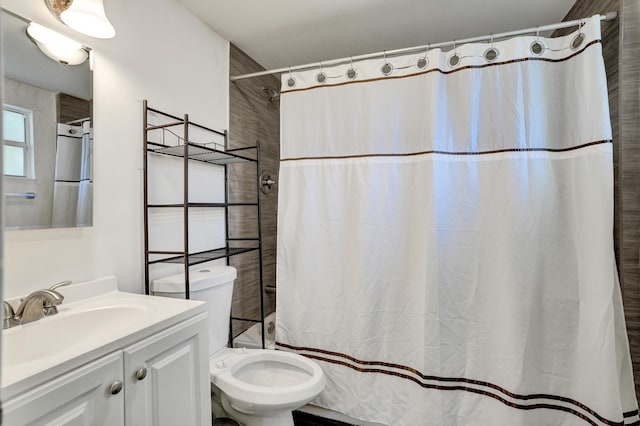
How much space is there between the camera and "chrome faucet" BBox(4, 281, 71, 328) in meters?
1.03

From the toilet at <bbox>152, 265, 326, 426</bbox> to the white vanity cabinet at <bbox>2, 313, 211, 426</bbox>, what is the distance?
0.21 meters

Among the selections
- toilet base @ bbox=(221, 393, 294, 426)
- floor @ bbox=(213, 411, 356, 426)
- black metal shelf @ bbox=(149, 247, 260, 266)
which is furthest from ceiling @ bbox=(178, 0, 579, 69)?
floor @ bbox=(213, 411, 356, 426)

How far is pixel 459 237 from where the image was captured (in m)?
1.59

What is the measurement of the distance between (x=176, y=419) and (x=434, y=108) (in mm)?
1698

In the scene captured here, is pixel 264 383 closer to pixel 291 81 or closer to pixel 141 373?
pixel 141 373

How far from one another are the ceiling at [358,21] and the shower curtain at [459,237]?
1.07 ft

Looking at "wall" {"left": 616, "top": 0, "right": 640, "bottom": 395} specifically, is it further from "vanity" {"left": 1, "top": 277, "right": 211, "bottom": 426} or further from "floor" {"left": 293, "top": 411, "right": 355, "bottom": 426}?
"vanity" {"left": 1, "top": 277, "right": 211, "bottom": 426}

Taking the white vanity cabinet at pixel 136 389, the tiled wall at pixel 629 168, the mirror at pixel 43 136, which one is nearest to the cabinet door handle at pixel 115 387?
the white vanity cabinet at pixel 136 389

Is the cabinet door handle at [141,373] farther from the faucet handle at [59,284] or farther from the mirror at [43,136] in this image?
the mirror at [43,136]

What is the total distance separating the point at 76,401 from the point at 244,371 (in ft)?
2.96

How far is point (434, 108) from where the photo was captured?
1.61 metres

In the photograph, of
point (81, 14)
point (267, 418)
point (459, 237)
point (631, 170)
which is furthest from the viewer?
point (459, 237)

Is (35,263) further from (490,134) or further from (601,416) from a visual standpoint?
(601,416)

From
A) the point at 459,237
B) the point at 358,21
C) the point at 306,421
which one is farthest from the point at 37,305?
the point at 358,21
